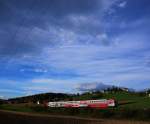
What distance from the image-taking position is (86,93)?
152m

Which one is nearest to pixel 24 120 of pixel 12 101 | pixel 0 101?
pixel 0 101

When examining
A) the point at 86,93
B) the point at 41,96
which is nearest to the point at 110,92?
the point at 86,93

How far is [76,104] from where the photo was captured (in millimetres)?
113500

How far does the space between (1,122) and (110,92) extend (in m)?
111

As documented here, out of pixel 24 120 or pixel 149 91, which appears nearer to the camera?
pixel 24 120

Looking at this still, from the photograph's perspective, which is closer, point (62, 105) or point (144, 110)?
point (144, 110)

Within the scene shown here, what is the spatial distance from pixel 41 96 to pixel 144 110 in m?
88.1

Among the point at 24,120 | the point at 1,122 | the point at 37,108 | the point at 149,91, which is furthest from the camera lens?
the point at 149,91

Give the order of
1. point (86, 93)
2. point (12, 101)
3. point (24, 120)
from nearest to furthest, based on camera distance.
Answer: point (24, 120) → point (86, 93) → point (12, 101)

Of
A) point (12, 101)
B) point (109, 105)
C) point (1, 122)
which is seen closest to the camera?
point (1, 122)

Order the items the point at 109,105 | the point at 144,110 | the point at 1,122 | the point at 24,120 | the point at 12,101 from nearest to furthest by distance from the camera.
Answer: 1. the point at 1,122
2. the point at 24,120
3. the point at 144,110
4. the point at 109,105
5. the point at 12,101

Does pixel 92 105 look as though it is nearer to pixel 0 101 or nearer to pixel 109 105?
pixel 109 105

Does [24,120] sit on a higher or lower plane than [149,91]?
lower

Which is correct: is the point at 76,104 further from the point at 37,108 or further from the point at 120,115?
the point at 120,115
